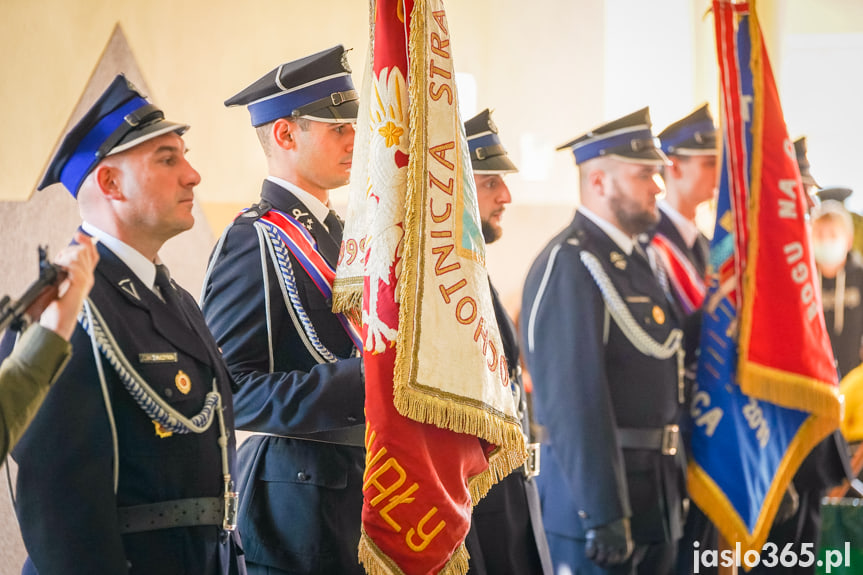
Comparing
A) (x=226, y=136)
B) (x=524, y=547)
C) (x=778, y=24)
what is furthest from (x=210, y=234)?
(x=778, y=24)

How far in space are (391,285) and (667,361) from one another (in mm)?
1513

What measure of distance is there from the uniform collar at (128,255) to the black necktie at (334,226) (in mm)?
540

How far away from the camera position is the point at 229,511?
1786 millimetres

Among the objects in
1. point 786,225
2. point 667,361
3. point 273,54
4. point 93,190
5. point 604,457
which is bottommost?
point 604,457

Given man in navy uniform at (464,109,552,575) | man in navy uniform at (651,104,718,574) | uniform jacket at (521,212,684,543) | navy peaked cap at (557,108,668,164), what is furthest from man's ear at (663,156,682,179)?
man in navy uniform at (464,109,552,575)

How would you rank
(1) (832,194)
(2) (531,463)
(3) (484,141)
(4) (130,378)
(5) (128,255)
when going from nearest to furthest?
(4) (130,378)
(5) (128,255)
(2) (531,463)
(3) (484,141)
(1) (832,194)

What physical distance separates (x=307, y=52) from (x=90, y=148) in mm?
1387

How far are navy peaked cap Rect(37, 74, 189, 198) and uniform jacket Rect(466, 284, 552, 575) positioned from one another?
981 millimetres

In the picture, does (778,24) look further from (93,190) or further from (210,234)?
(93,190)

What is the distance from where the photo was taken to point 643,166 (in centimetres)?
327

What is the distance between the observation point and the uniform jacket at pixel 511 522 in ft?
7.70

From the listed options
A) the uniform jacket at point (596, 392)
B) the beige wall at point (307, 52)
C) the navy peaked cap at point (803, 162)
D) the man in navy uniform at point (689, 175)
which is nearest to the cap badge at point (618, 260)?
the uniform jacket at point (596, 392)

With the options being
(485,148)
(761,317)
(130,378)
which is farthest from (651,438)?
(130,378)

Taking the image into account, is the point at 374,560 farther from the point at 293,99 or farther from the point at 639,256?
the point at 639,256
